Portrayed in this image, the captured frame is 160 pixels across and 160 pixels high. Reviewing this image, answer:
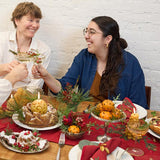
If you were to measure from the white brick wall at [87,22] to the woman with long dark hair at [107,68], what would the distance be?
29 cm

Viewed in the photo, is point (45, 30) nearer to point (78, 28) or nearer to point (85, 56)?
point (78, 28)

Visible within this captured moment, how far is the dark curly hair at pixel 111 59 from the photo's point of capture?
6.93 feet

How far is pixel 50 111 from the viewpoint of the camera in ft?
4.24

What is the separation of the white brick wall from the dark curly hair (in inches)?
12.6

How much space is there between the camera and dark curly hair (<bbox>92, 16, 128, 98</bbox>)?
2.11 m

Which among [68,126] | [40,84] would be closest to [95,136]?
[68,126]

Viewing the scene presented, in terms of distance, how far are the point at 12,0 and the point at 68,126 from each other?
6.46 feet

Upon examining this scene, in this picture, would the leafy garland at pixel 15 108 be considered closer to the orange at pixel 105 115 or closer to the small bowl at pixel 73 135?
the small bowl at pixel 73 135

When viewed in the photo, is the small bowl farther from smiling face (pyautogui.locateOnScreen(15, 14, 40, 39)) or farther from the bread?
smiling face (pyautogui.locateOnScreen(15, 14, 40, 39))

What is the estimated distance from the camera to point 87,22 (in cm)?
255

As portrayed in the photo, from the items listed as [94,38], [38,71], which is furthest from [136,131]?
[94,38]

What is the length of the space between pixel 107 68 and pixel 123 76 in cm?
16

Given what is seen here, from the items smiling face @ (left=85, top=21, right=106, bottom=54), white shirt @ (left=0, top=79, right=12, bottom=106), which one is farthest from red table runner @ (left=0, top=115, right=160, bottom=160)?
smiling face @ (left=85, top=21, right=106, bottom=54)

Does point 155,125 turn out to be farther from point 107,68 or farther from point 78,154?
point 107,68
